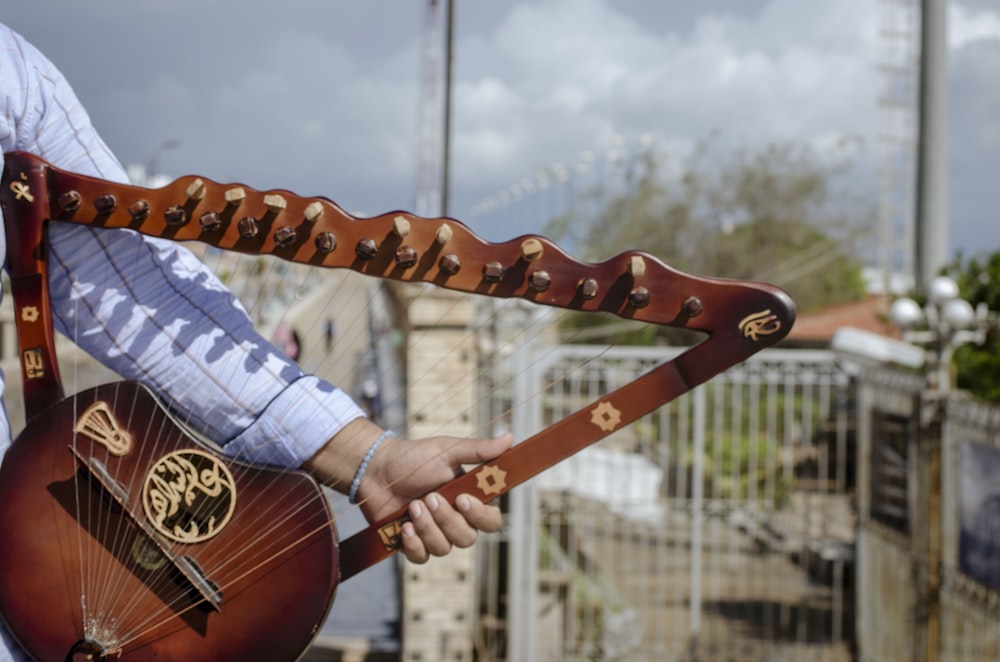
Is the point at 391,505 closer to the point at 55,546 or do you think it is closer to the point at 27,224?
the point at 55,546

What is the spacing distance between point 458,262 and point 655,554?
8.30m

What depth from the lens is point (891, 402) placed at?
6.88 m

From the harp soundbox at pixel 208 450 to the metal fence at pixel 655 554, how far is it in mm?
4606

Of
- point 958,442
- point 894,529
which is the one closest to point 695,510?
point 894,529

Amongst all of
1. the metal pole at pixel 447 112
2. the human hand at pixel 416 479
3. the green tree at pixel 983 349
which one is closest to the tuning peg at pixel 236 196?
the human hand at pixel 416 479

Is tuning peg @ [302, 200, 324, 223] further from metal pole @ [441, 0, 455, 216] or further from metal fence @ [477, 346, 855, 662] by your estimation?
metal fence @ [477, 346, 855, 662]

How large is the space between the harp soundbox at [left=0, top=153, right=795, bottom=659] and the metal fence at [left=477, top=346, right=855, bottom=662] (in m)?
4.61

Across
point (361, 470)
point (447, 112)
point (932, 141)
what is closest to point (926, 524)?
point (447, 112)

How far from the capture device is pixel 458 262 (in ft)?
3.67

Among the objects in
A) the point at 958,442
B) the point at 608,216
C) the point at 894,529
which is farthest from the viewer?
the point at 608,216

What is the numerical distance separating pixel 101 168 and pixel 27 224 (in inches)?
4.3

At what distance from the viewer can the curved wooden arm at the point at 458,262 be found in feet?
3.59

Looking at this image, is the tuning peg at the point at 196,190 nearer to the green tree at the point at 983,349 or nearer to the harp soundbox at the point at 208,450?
the harp soundbox at the point at 208,450

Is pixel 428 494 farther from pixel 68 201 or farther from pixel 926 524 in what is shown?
pixel 926 524
